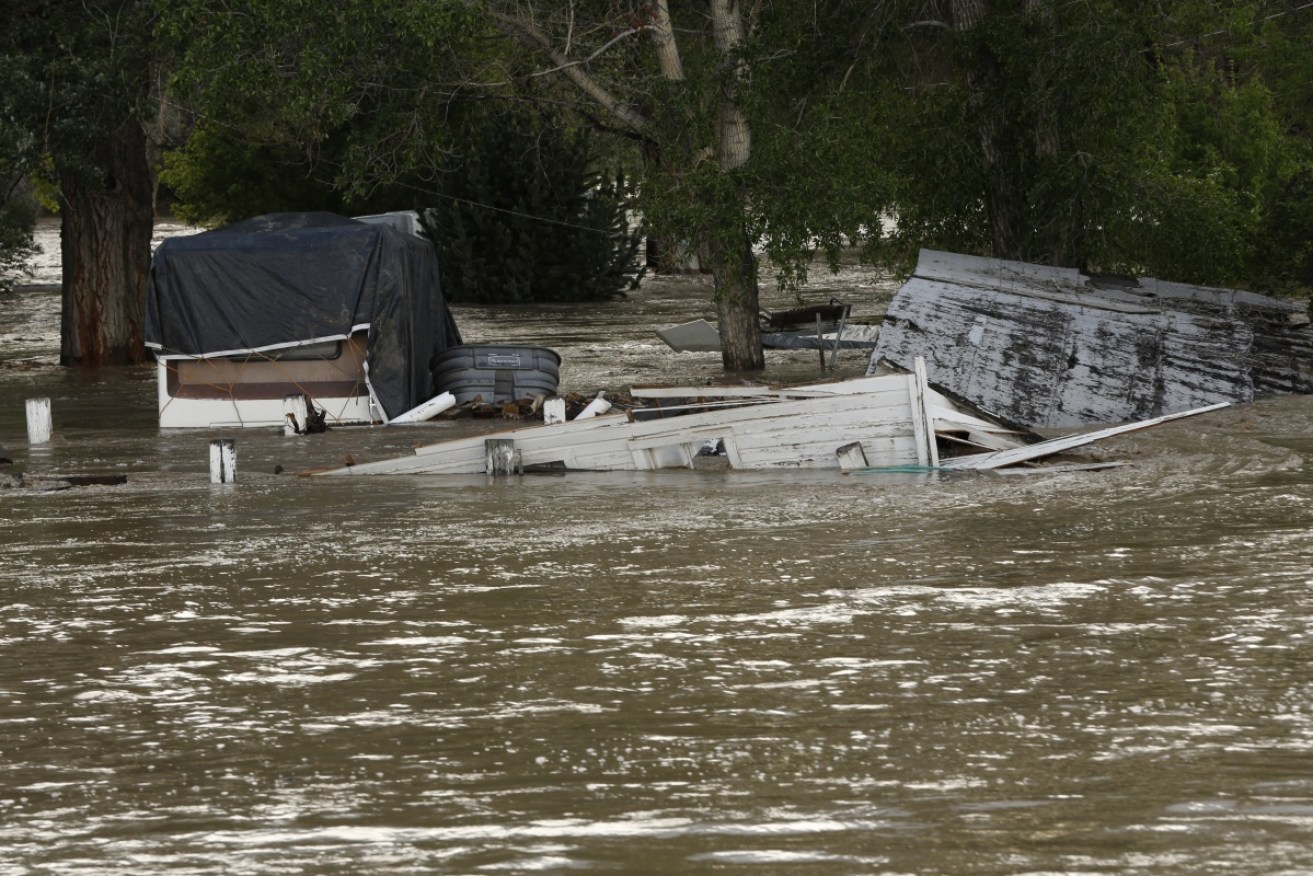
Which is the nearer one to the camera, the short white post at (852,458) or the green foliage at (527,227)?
the short white post at (852,458)

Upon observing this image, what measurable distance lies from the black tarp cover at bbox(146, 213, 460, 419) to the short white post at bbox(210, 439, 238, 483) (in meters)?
5.09

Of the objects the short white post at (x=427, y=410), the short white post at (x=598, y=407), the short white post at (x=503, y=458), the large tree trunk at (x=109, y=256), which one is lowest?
the short white post at (x=503, y=458)

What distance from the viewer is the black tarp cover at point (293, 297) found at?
21.4 m

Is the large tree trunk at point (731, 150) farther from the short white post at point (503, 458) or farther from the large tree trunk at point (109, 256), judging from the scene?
the large tree trunk at point (109, 256)

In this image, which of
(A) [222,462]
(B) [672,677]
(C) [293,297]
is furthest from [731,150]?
(B) [672,677]

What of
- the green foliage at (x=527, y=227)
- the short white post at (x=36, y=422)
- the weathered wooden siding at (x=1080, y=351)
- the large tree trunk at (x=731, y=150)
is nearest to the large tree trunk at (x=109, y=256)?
the short white post at (x=36, y=422)

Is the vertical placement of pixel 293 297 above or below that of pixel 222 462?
above

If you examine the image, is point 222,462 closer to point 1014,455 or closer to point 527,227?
point 1014,455

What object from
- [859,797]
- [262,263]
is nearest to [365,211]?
[262,263]

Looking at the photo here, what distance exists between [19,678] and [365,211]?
3917cm

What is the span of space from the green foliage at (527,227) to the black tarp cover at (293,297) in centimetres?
1973

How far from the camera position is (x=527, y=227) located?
42469 millimetres

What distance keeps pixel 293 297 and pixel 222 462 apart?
567 centimetres

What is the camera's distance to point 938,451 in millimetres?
16156
